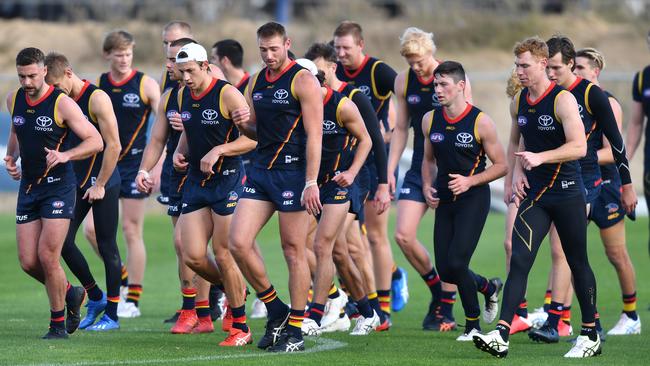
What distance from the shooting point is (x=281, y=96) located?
32.7ft

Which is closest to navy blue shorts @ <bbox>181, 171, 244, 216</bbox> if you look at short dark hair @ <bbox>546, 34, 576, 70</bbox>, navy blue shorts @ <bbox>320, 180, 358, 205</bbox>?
navy blue shorts @ <bbox>320, 180, 358, 205</bbox>

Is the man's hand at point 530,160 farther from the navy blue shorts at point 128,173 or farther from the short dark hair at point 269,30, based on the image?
the navy blue shorts at point 128,173

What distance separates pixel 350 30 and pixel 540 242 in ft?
11.8

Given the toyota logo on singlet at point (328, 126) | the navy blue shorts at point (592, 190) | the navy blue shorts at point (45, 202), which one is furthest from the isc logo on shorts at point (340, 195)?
the navy blue shorts at point (45, 202)

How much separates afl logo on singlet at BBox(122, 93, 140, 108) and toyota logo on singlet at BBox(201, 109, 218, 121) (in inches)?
107

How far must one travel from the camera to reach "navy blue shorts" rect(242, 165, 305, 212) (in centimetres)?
997

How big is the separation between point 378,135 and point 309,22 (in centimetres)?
3092

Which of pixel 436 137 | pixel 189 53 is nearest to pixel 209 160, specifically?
pixel 189 53

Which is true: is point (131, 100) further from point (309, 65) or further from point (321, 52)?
point (309, 65)

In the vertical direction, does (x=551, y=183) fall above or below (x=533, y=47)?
below

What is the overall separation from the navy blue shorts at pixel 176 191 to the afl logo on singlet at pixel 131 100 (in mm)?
1883

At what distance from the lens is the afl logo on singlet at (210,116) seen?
1034cm

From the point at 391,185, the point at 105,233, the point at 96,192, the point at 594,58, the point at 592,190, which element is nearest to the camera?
the point at 592,190

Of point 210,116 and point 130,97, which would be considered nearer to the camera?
point 210,116
